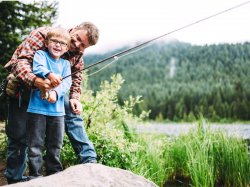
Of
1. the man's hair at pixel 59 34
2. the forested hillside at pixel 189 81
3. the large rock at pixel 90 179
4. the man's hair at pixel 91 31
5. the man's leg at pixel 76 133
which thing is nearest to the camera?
the large rock at pixel 90 179

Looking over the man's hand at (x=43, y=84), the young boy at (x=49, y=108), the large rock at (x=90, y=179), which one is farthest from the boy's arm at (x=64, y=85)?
the large rock at (x=90, y=179)

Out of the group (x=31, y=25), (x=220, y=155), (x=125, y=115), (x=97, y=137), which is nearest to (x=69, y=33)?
(x=97, y=137)

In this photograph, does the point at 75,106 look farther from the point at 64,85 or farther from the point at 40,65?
the point at 40,65

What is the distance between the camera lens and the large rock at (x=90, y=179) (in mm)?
2133

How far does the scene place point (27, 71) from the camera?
2.97 meters

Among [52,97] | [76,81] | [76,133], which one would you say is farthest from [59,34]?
[76,133]

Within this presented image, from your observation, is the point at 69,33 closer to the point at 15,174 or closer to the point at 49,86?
the point at 49,86

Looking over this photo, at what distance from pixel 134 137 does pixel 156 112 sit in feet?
260

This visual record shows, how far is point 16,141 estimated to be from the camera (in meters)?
3.22

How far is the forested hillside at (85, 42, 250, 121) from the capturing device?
6668 centimetres

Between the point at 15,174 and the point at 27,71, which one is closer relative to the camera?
the point at 27,71

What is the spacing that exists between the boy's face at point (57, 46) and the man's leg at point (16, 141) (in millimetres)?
520

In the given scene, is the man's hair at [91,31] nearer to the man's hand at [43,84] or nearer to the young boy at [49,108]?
the young boy at [49,108]

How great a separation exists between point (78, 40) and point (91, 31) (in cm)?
15
